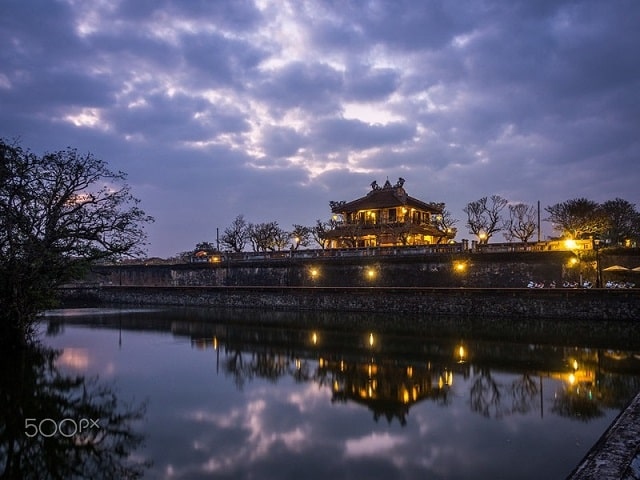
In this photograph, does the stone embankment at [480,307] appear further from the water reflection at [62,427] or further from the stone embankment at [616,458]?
the water reflection at [62,427]

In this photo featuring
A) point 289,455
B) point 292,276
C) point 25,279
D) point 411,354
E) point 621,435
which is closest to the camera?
point 621,435

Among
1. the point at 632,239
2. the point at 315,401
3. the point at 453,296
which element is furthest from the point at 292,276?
the point at 632,239

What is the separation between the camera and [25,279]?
16.6 m

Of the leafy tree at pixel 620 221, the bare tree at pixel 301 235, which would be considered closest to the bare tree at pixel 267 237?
the bare tree at pixel 301 235

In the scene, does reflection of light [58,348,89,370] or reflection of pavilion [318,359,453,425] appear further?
reflection of light [58,348,89,370]

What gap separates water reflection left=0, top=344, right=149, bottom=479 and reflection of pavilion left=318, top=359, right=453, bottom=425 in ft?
17.7

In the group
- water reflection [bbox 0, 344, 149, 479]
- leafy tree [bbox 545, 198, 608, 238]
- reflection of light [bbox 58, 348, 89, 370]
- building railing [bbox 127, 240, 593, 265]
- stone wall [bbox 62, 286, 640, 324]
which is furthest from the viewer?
leafy tree [bbox 545, 198, 608, 238]

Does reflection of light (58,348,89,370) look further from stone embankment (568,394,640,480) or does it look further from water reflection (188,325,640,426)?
stone embankment (568,394,640,480)

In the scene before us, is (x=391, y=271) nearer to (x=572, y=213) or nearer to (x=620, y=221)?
(x=572, y=213)

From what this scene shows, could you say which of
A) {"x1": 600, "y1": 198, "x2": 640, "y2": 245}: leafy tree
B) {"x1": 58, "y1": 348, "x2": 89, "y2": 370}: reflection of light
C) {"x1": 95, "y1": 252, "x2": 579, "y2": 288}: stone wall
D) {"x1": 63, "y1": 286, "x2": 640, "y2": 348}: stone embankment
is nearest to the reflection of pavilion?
{"x1": 58, "y1": 348, "x2": 89, "y2": 370}: reflection of light

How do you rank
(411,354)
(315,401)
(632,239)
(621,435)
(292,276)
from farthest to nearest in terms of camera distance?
(632,239) < (292,276) < (411,354) < (315,401) < (621,435)

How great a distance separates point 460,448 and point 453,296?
24.9m

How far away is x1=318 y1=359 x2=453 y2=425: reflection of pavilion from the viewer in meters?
11.9

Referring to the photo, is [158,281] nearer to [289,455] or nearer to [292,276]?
[292,276]
